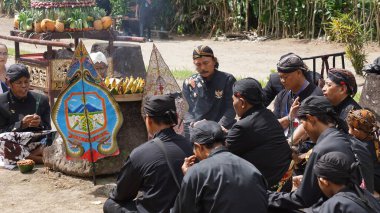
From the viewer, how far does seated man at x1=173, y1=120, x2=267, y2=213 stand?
199 inches

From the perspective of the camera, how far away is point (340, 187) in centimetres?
499

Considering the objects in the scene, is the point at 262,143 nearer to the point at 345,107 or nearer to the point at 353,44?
the point at 345,107

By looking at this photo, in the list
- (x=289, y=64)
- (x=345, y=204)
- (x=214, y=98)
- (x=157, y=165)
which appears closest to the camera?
(x=345, y=204)

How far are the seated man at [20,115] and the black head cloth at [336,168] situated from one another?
4.99 meters

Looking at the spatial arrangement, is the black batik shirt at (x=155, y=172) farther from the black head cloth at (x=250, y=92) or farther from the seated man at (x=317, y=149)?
the seated man at (x=317, y=149)

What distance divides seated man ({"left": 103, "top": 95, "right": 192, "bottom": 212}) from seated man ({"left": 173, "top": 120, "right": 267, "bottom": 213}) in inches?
31.2

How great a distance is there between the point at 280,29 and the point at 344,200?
16723 millimetres

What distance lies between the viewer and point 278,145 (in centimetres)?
635

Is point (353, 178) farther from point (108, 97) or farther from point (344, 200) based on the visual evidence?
point (108, 97)

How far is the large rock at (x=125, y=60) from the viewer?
1295cm

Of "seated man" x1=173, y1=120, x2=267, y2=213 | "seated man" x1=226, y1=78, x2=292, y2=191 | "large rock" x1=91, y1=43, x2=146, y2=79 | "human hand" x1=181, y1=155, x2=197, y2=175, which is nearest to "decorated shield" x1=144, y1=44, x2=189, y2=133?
"seated man" x1=226, y1=78, x2=292, y2=191

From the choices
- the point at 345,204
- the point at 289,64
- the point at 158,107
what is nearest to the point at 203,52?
the point at 289,64

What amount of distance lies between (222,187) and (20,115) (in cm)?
492

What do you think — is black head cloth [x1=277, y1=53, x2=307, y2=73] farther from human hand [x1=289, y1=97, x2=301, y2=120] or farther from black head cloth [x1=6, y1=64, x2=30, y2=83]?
black head cloth [x1=6, y1=64, x2=30, y2=83]
